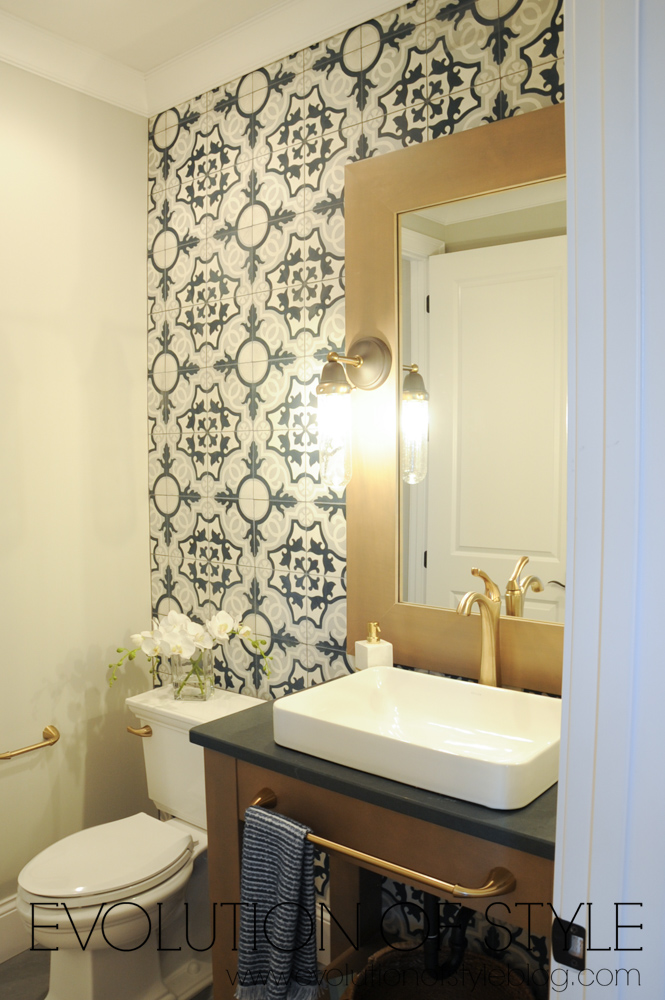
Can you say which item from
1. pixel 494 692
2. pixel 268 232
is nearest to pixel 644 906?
pixel 494 692

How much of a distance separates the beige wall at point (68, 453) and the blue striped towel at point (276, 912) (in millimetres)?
1076

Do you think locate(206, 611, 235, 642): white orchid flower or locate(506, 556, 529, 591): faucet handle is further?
locate(206, 611, 235, 642): white orchid flower

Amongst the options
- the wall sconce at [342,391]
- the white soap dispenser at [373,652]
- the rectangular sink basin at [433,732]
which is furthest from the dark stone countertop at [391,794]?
the wall sconce at [342,391]

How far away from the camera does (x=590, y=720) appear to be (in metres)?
0.54

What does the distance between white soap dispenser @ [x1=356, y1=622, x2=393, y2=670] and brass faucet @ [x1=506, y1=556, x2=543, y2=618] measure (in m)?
0.32

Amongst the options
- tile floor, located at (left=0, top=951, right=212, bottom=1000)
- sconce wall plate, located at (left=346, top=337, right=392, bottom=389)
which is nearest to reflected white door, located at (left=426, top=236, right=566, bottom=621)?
sconce wall plate, located at (left=346, top=337, right=392, bottom=389)

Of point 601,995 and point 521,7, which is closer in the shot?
point 601,995

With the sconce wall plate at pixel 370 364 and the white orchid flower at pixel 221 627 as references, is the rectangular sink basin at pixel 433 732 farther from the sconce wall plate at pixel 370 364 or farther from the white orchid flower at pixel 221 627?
the sconce wall plate at pixel 370 364

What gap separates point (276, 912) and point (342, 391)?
1.10m

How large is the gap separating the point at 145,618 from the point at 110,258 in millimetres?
1208

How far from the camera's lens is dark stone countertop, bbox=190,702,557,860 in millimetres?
1077

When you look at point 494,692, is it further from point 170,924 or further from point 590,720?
point 170,924

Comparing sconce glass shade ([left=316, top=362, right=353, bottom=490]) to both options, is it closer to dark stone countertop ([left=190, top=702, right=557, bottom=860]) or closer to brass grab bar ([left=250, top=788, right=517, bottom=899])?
dark stone countertop ([left=190, top=702, right=557, bottom=860])

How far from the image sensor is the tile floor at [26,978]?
6.25 feet
